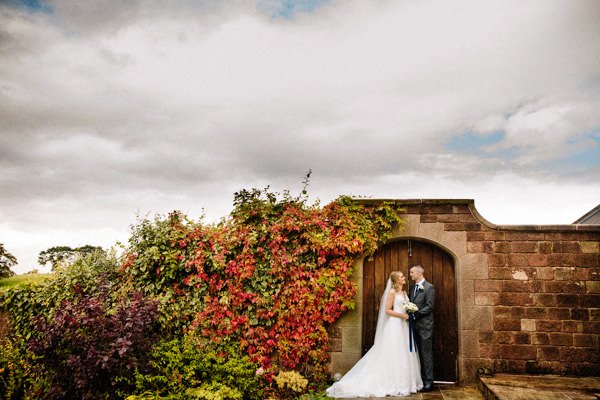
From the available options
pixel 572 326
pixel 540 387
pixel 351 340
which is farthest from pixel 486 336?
pixel 351 340

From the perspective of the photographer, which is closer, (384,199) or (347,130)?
(384,199)

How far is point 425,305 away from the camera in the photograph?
5.67 m

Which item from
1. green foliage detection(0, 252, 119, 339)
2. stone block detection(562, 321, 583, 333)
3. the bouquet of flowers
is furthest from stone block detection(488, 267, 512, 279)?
green foliage detection(0, 252, 119, 339)

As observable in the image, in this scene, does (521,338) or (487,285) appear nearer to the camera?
(521,338)

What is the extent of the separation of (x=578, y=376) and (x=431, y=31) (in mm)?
6325

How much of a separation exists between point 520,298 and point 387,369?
2.60 metres

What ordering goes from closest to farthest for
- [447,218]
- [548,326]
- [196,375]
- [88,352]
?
1. [88,352]
2. [196,375]
3. [548,326]
4. [447,218]

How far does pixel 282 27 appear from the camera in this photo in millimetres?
6570

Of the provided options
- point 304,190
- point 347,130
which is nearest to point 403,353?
point 304,190

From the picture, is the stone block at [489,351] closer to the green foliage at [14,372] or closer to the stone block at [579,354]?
the stone block at [579,354]

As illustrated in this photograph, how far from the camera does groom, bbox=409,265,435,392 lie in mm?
5570

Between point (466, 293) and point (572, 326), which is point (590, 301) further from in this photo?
point (466, 293)

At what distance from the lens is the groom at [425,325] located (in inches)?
219

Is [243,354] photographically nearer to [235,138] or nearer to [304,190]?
[304,190]
